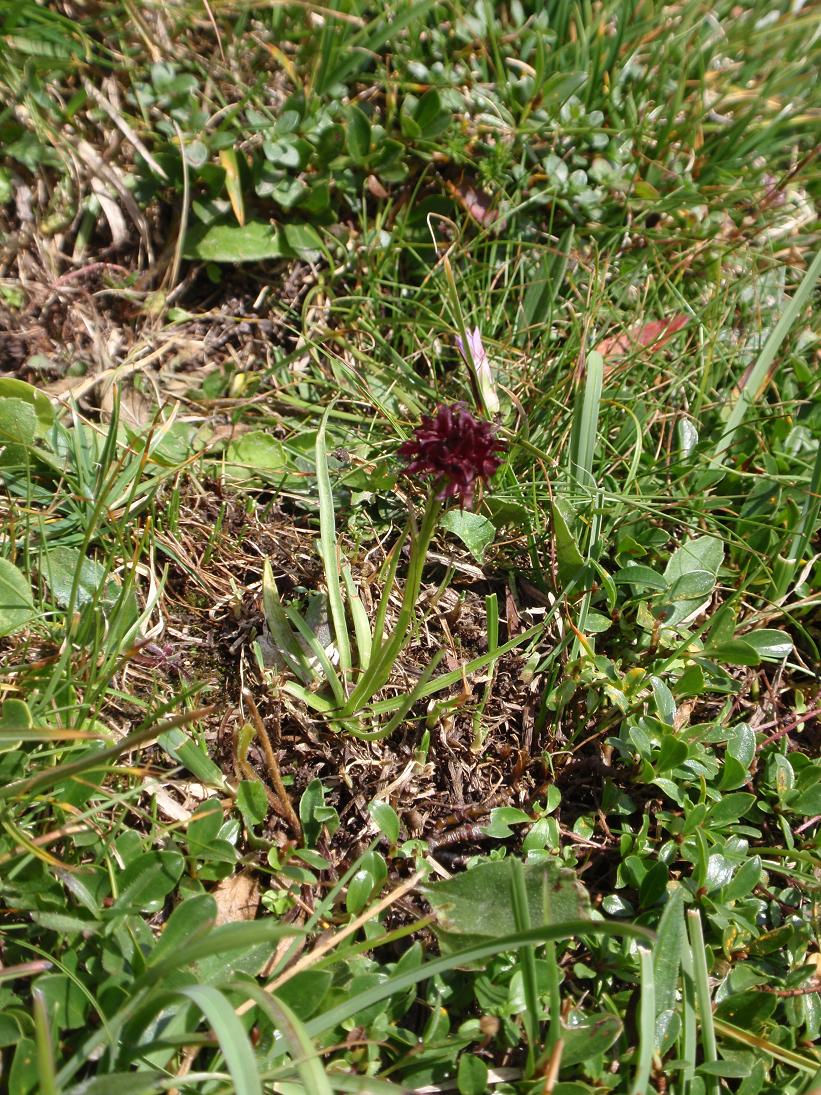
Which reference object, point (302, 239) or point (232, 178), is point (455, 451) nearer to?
point (302, 239)

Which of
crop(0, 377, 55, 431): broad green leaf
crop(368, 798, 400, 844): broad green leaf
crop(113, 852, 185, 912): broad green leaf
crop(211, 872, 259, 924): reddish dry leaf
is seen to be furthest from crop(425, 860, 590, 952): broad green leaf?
crop(0, 377, 55, 431): broad green leaf

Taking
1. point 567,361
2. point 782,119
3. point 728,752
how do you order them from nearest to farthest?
point 728,752 → point 567,361 → point 782,119

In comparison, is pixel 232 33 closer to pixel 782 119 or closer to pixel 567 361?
pixel 567 361

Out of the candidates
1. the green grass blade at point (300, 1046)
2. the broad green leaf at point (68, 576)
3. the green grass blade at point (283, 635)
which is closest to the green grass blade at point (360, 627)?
the green grass blade at point (283, 635)

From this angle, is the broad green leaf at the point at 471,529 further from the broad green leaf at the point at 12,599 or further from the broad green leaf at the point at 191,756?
the broad green leaf at the point at 12,599

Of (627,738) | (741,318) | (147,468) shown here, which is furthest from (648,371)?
(147,468)

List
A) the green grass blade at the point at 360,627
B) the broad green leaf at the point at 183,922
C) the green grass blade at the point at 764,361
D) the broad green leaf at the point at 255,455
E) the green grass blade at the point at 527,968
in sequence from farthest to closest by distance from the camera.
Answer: the green grass blade at the point at 764,361 → the broad green leaf at the point at 255,455 → the green grass blade at the point at 360,627 → the broad green leaf at the point at 183,922 → the green grass blade at the point at 527,968
